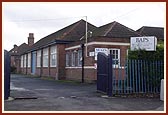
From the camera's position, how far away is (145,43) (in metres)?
17.4

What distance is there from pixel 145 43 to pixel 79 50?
13.2m

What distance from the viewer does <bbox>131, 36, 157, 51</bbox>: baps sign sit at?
55.0 feet

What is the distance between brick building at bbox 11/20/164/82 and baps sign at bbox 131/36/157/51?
14.1 ft

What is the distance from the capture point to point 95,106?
11719 mm

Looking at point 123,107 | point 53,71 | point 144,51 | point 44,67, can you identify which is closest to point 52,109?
point 123,107

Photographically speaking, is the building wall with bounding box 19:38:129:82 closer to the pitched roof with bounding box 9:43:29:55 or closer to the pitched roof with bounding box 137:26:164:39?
the pitched roof with bounding box 137:26:164:39

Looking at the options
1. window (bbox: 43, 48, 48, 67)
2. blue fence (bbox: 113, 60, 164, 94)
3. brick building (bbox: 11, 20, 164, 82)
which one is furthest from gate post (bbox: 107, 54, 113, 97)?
window (bbox: 43, 48, 48, 67)

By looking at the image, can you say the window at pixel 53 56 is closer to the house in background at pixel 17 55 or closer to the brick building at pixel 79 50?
the brick building at pixel 79 50

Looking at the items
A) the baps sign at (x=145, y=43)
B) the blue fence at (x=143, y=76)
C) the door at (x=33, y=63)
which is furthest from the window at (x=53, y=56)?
the blue fence at (x=143, y=76)

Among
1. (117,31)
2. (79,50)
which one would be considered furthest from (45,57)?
(117,31)

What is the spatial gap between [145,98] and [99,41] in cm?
1255

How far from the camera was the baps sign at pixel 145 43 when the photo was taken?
55.0 feet

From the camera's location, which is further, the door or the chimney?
the chimney

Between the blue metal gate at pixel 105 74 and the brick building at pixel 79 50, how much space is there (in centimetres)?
539
